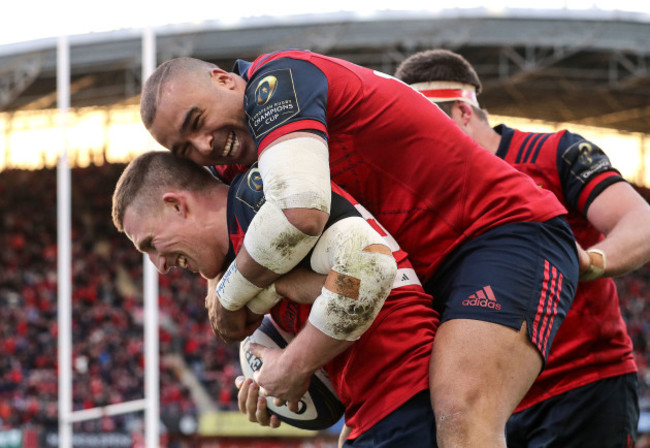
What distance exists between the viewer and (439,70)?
3.87 metres

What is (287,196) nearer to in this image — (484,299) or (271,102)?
(271,102)

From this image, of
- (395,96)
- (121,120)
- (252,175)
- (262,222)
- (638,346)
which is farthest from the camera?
(121,120)

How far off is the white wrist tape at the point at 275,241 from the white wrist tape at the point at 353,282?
86mm

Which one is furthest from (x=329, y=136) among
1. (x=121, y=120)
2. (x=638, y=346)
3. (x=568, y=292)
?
(x=121, y=120)

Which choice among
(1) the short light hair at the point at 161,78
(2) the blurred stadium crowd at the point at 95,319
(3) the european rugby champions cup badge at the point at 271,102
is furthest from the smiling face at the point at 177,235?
(2) the blurred stadium crowd at the point at 95,319

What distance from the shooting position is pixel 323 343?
243cm

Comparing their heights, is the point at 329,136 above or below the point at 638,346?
below

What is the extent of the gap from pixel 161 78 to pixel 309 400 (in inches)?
42.7

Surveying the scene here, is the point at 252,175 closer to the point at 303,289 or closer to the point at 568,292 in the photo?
the point at 303,289

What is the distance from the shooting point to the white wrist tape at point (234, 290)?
2555 millimetres

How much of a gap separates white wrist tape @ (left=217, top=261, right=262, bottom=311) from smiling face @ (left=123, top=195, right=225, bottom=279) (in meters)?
0.14

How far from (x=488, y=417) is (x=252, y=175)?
3.03ft

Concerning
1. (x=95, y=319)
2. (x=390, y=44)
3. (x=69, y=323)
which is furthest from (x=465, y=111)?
(x=95, y=319)

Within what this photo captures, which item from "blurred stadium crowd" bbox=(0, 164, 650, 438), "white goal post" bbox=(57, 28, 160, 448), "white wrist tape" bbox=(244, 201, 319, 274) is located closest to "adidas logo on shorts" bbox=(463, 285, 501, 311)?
"white wrist tape" bbox=(244, 201, 319, 274)
